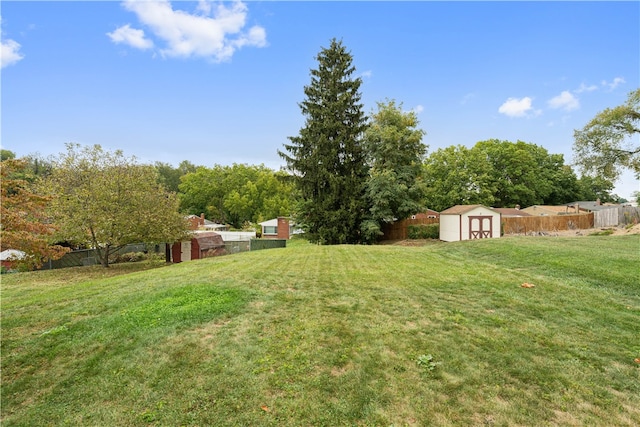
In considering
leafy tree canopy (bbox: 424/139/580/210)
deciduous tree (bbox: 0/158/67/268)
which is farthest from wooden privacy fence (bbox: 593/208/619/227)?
deciduous tree (bbox: 0/158/67/268)

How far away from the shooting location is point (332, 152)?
21.5 m

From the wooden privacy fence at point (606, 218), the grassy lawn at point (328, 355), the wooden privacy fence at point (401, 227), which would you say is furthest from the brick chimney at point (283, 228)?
the grassy lawn at point (328, 355)

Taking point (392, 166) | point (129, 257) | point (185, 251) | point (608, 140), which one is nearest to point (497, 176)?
point (608, 140)

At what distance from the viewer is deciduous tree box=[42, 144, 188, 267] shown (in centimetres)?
1513

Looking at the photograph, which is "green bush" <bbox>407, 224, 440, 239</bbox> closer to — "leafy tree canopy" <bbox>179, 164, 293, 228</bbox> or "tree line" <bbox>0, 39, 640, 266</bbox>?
"tree line" <bbox>0, 39, 640, 266</bbox>

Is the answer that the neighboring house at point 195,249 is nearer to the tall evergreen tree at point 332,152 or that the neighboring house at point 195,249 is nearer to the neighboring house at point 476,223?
the tall evergreen tree at point 332,152

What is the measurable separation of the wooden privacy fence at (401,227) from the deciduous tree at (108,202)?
15.7 m

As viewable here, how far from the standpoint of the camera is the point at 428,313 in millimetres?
5273

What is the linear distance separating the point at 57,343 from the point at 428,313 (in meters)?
5.82

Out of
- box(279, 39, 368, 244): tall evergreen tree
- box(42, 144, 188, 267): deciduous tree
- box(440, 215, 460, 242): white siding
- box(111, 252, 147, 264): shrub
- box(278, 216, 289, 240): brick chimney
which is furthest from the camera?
box(278, 216, 289, 240): brick chimney

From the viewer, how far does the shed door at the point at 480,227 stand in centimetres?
2095

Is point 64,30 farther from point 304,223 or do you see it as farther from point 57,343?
point 304,223

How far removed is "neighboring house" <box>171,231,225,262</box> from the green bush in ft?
48.5

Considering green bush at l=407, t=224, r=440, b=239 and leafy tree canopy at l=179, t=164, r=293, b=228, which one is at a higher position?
leafy tree canopy at l=179, t=164, r=293, b=228
